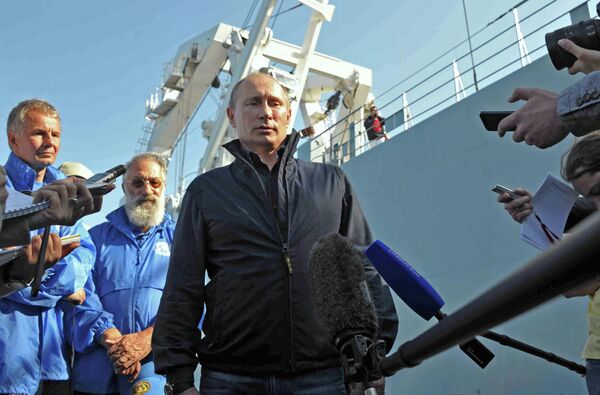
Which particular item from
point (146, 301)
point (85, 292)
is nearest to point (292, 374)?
point (146, 301)

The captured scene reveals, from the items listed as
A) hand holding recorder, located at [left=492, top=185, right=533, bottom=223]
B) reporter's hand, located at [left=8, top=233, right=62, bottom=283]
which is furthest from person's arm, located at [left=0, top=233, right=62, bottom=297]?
hand holding recorder, located at [left=492, top=185, right=533, bottom=223]

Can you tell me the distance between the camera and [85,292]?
1.88 m

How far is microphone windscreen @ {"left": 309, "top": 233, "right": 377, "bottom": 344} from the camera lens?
30.8 inches

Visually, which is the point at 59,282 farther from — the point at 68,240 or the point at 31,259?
the point at 31,259

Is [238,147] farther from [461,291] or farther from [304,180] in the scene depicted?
[461,291]

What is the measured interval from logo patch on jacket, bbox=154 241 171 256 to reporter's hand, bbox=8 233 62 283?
87 cm

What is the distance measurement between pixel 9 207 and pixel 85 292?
1304mm

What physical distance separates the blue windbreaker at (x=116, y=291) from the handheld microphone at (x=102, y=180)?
984 mm

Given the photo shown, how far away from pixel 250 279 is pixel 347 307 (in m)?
0.52

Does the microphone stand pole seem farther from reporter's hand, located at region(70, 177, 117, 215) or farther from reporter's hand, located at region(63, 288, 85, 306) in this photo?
reporter's hand, located at region(63, 288, 85, 306)

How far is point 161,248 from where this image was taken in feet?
6.71

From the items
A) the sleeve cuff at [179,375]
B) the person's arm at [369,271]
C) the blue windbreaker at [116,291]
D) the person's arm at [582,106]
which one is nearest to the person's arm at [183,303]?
the sleeve cuff at [179,375]

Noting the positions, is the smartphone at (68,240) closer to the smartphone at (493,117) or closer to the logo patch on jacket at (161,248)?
the logo patch on jacket at (161,248)

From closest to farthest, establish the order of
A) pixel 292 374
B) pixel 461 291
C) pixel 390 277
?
pixel 390 277 < pixel 292 374 < pixel 461 291
